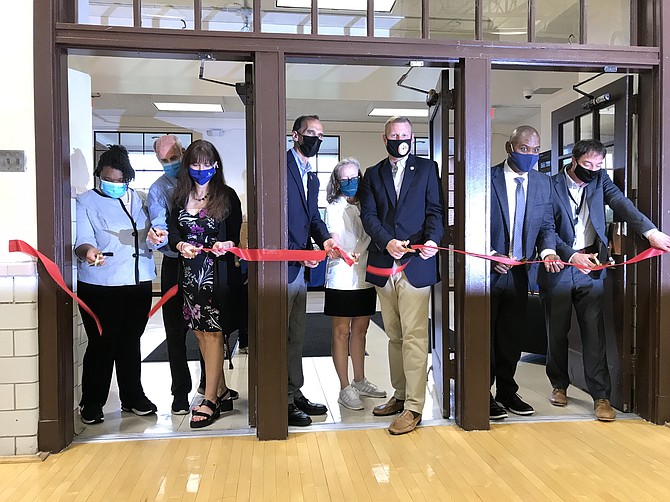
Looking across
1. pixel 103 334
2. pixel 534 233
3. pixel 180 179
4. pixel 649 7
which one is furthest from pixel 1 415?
pixel 649 7

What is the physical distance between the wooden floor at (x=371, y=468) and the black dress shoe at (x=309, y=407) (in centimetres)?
28

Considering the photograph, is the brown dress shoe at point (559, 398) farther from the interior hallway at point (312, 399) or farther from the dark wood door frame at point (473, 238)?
the dark wood door frame at point (473, 238)

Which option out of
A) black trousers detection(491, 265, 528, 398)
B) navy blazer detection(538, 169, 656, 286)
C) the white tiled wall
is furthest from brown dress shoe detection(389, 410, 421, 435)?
the white tiled wall

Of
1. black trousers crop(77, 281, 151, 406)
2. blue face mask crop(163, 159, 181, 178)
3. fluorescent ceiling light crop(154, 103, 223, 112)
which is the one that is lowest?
black trousers crop(77, 281, 151, 406)

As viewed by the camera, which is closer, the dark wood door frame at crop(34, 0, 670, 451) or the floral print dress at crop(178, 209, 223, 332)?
the dark wood door frame at crop(34, 0, 670, 451)

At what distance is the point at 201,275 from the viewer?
2672mm

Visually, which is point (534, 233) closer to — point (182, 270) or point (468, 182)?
point (468, 182)

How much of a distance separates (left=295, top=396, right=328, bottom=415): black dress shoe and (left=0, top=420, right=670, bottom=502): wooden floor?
278 mm

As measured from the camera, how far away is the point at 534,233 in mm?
2830

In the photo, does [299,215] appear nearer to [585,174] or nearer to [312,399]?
[312,399]

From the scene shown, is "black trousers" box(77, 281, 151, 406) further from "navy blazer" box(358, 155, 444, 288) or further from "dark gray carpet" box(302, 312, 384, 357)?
"dark gray carpet" box(302, 312, 384, 357)

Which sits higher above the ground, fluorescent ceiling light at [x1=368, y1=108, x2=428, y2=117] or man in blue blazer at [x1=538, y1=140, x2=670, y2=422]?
fluorescent ceiling light at [x1=368, y1=108, x2=428, y2=117]

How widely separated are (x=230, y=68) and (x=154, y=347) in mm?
2417

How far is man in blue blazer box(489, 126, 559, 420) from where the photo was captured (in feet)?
9.16
